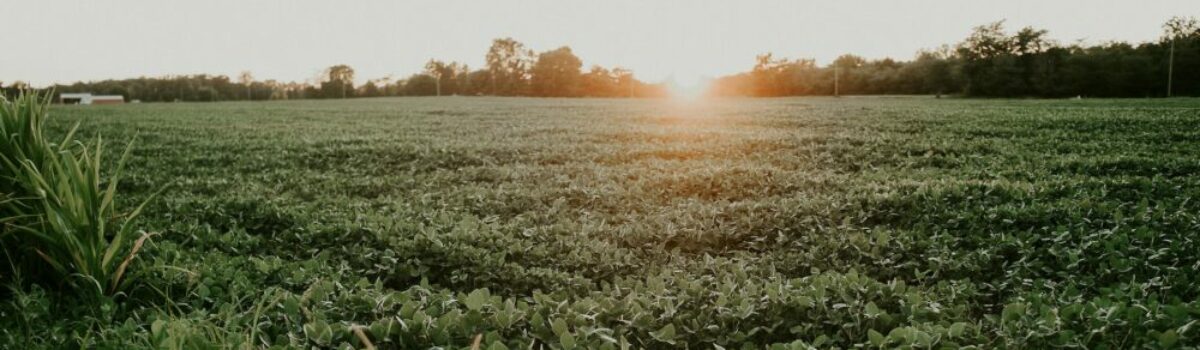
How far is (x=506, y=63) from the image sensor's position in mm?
131125

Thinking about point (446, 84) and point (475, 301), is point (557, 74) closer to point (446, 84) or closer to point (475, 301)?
point (446, 84)

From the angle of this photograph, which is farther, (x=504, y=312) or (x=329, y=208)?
(x=329, y=208)

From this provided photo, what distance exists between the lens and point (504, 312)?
13.8ft

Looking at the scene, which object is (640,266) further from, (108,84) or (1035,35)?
(108,84)

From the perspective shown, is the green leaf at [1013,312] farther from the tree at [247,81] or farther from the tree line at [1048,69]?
the tree at [247,81]

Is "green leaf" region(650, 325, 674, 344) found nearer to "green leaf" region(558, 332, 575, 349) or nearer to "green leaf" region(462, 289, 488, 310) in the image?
"green leaf" region(558, 332, 575, 349)

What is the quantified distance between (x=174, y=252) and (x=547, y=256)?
336 centimetres

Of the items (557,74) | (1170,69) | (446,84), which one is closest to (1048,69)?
(1170,69)

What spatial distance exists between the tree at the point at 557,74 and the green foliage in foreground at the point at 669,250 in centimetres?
10196

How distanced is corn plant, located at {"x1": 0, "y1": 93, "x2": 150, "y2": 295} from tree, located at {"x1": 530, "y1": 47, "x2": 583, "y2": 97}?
109 m

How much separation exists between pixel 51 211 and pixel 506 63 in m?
129

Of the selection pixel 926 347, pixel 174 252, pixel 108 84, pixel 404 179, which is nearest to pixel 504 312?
pixel 926 347

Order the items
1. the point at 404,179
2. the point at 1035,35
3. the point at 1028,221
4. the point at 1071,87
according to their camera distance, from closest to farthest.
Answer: the point at 1028,221 → the point at 404,179 → the point at 1071,87 → the point at 1035,35

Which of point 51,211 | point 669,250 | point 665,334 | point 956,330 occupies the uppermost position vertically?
point 51,211
